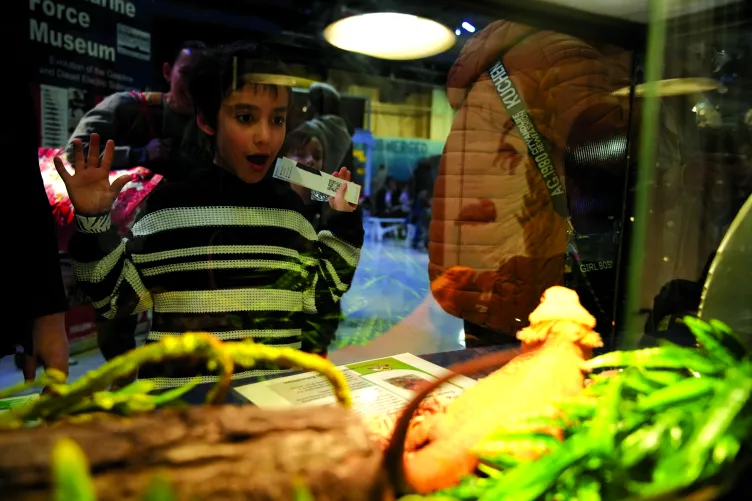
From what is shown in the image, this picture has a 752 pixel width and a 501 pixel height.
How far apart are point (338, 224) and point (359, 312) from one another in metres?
0.32

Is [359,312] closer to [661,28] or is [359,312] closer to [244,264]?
[244,264]

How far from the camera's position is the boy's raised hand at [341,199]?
125cm

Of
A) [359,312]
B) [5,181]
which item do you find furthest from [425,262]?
[5,181]

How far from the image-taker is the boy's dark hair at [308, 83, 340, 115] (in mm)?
1217

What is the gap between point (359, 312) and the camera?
4.77 ft

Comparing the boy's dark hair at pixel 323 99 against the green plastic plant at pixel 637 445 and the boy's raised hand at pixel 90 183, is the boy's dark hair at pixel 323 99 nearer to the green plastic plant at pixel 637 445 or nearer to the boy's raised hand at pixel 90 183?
the boy's raised hand at pixel 90 183

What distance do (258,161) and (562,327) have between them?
71cm

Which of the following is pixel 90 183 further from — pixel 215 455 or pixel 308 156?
pixel 215 455

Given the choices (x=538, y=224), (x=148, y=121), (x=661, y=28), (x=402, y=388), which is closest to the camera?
(x=402, y=388)

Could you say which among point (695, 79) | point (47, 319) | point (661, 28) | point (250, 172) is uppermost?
point (661, 28)

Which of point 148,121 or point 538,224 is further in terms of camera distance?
point 538,224

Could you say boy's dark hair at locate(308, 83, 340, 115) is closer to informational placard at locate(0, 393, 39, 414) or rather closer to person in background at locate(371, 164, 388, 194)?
person in background at locate(371, 164, 388, 194)

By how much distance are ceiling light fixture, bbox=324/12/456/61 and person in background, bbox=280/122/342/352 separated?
0.72ft

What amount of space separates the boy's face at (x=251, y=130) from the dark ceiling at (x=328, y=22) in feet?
0.35
